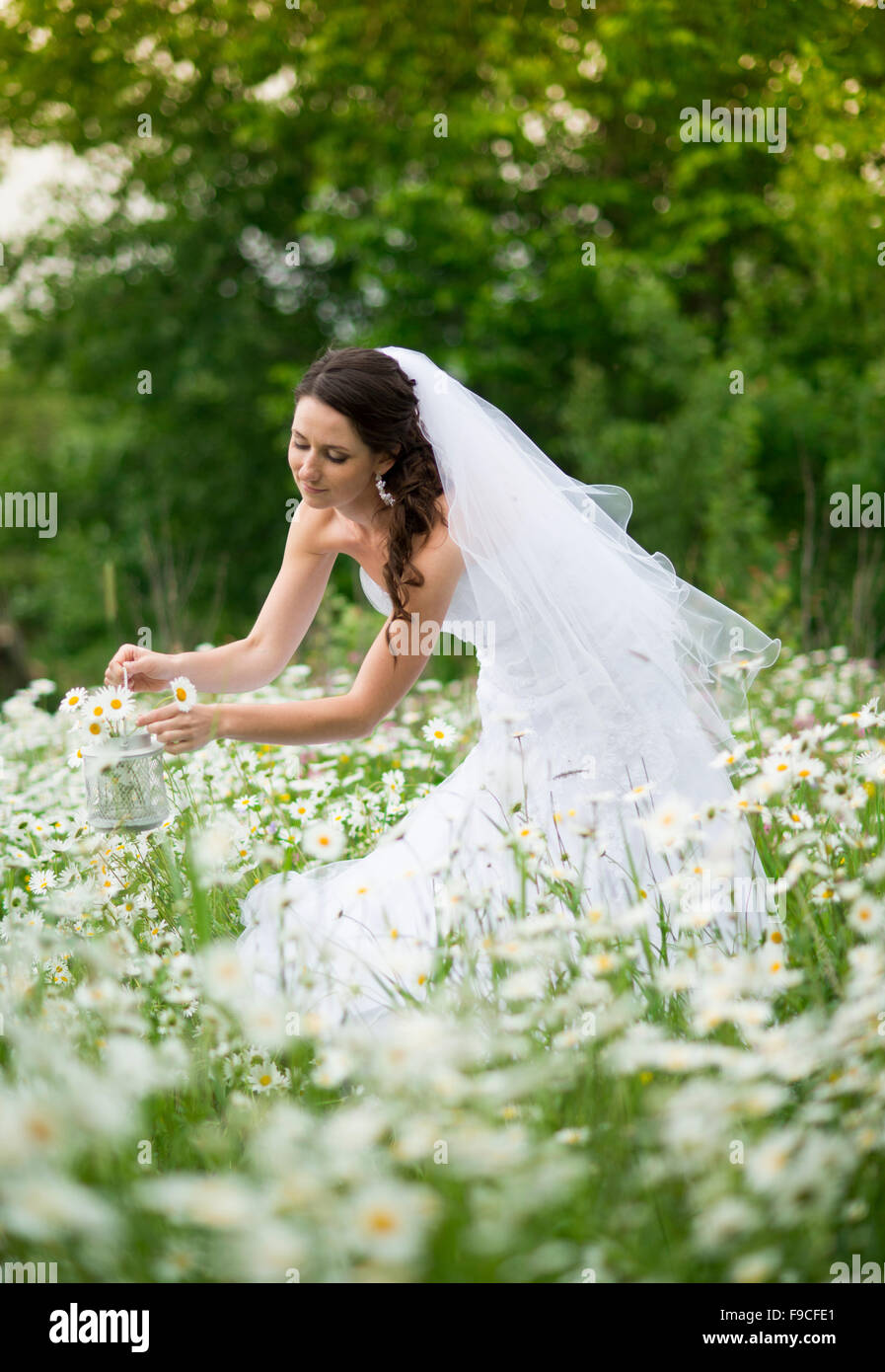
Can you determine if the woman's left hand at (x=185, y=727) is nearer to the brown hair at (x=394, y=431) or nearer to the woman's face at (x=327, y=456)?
the brown hair at (x=394, y=431)

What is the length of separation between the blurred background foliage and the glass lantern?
4048 millimetres

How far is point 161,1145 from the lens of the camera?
7.20 ft

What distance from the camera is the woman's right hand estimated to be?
2984 millimetres

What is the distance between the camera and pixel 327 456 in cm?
297

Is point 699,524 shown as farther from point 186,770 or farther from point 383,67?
point 186,770

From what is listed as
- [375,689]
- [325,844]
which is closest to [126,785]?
[375,689]

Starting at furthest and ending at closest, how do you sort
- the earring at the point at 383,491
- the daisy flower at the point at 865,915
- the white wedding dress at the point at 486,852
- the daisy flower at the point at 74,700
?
the earring at the point at 383,491 → the daisy flower at the point at 74,700 → the white wedding dress at the point at 486,852 → the daisy flower at the point at 865,915

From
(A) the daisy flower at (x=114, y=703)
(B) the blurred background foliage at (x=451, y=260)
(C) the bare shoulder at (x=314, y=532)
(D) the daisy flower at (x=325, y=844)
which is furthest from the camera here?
(B) the blurred background foliage at (x=451, y=260)

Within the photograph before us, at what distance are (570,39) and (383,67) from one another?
2242mm

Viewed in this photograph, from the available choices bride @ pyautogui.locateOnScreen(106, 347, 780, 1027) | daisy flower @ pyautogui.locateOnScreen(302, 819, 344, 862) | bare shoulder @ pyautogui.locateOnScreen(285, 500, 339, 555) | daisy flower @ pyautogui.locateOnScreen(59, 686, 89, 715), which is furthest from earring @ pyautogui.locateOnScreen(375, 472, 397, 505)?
daisy flower @ pyautogui.locateOnScreen(302, 819, 344, 862)

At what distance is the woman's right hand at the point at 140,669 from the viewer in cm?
298

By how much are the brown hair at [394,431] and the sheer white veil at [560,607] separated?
2.4 inches

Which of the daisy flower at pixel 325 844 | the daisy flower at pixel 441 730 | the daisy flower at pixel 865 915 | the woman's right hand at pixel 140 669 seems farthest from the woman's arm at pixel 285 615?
the daisy flower at pixel 865 915
